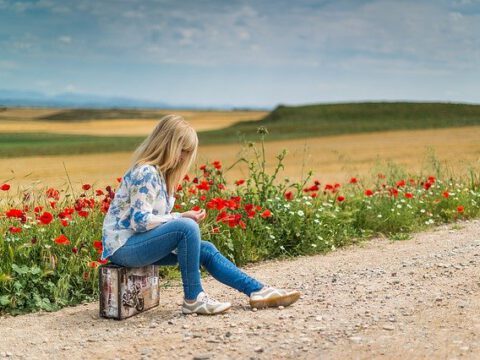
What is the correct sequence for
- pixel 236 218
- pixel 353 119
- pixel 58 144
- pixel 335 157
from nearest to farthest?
pixel 236 218, pixel 335 157, pixel 58 144, pixel 353 119

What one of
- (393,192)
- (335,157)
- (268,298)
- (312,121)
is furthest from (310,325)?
(312,121)

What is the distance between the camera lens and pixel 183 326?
5.02m

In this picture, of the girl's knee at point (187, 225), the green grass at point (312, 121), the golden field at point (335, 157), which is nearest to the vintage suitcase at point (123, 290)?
the girl's knee at point (187, 225)

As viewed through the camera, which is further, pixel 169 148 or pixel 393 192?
pixel 393 192

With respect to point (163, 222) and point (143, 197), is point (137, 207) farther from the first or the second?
point (163, 222)

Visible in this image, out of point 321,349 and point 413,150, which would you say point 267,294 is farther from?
point 413,150

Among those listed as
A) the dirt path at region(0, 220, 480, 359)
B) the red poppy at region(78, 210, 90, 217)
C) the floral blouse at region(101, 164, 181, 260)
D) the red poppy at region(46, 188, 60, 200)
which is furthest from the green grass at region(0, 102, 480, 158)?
the floral blouse at region(101, 164, 181, 260)

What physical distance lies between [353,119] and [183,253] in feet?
88.1

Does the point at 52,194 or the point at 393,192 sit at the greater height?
the point at 52,194

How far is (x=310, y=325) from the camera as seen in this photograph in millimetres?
4953

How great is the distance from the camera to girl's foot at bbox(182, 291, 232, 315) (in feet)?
17.2

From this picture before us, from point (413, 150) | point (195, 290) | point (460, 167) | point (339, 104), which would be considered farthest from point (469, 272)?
point (339, 104)

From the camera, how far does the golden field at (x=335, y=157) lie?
1273 cm

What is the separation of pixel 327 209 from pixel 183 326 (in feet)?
11.7
